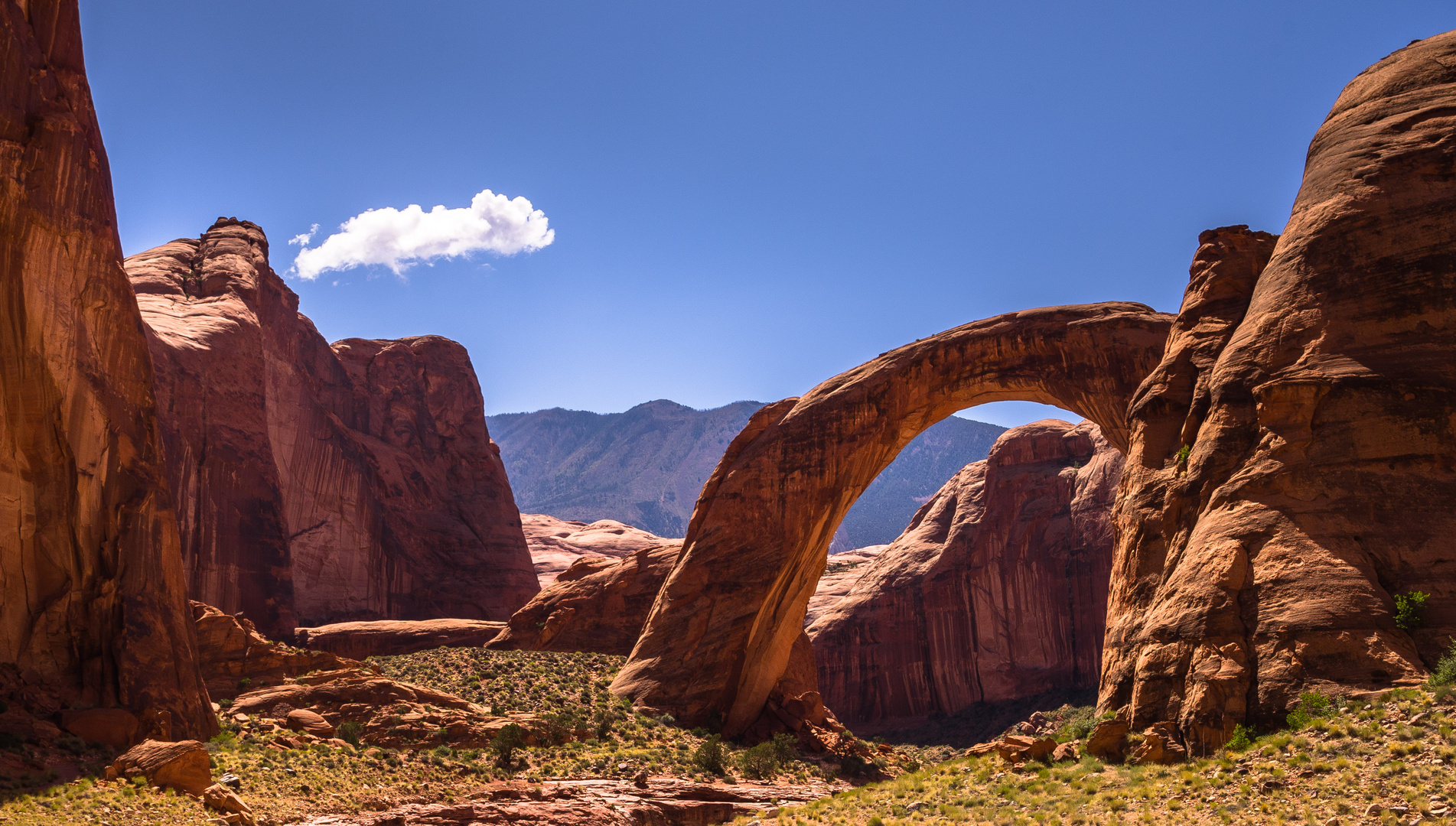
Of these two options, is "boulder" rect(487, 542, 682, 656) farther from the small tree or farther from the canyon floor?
the small tree

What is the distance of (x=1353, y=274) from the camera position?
54.2 ft

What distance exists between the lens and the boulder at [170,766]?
16562 mm

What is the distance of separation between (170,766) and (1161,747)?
15.9m

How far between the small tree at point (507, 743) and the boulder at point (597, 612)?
12.2 m

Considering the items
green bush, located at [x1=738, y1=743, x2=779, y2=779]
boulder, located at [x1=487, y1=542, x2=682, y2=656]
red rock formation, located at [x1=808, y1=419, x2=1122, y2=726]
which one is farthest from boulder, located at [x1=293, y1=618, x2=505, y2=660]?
red rock formation, located at [x1=808, y1=419, x2=1122, y2=726]

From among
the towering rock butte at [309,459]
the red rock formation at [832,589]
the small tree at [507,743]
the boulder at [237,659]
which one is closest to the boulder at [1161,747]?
the small tree at [507,743]

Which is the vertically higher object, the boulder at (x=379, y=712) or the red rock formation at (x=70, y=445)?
the red rock formation at (x=70, y=445)

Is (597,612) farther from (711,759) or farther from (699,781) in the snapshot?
(699,781)

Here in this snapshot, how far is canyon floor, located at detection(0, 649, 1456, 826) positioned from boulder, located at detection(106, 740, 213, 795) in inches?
11.7

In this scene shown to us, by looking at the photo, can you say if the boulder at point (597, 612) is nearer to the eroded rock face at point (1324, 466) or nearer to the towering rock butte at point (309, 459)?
the towering rock butte at point (309, 459)

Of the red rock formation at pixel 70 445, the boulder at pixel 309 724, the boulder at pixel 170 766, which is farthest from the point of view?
the boulder at pixel 309 724

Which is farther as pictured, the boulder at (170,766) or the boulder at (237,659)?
the boulder at (237,659)

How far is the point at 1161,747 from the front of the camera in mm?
15133

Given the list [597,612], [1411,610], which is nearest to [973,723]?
[597,612]
